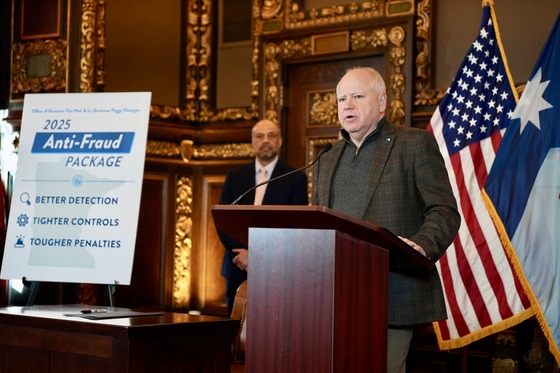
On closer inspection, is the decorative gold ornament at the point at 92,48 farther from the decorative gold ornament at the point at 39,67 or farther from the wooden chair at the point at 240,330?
the wooden chair at the point at 240,330

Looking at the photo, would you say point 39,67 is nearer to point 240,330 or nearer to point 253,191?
point 253,191

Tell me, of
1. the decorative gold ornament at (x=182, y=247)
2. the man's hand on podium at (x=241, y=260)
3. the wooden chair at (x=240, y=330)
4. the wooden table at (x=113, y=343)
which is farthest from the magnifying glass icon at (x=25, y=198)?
the decorative gold ornament at (x=182, y=247)

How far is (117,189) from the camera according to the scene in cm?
405

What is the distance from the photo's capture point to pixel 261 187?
5.34 metres

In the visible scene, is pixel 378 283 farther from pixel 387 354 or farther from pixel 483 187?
pixel 483 187

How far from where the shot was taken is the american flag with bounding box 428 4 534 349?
15.6 feet

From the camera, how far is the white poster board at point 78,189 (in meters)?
4.01

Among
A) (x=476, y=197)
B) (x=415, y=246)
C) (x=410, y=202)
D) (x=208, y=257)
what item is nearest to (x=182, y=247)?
(x=208, y=257)

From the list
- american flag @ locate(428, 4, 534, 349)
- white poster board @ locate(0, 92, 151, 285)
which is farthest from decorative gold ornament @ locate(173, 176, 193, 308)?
white poster board @ locate(0, 92, 151, 285)

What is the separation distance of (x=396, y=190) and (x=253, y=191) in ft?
9.29

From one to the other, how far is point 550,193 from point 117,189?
7.42 ft

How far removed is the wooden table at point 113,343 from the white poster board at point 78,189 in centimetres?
63

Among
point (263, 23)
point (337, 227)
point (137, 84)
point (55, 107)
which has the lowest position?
point (337, 227)

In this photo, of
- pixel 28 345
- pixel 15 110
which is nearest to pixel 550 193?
pixel 28 345
